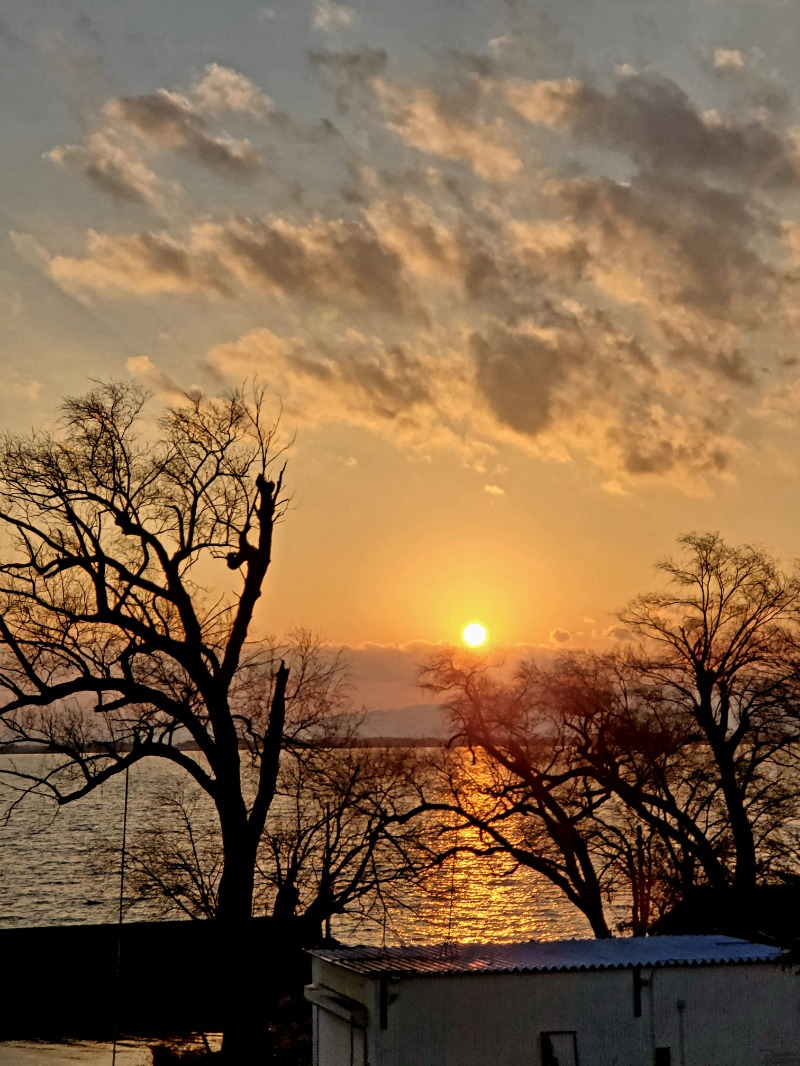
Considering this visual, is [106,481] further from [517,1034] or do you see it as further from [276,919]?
[517,1034]

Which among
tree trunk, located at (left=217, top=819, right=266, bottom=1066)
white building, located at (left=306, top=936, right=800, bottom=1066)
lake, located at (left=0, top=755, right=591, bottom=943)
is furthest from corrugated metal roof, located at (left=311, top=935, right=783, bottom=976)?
lake, located at (left=0, top=755, right=591, bottom=943)

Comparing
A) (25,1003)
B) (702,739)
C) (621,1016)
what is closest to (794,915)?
(702,739)

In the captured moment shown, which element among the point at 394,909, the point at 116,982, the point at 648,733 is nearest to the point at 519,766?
the point at 648,733

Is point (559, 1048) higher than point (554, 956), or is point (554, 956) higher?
point (554, 956)

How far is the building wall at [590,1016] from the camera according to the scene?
23.1 metres

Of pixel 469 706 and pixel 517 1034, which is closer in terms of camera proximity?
pixel 517 1034

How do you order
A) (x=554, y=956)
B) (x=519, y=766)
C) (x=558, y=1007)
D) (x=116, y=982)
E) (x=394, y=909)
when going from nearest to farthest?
1. (x=558, y=1007)
2. (x=554, y=956)
3. (x=519, y=766)
4. (x=116, y=982)
5. (x=394, y=909)

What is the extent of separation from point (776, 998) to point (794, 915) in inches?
369

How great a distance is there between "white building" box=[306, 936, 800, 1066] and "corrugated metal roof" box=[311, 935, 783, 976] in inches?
1.6

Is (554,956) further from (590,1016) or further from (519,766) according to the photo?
(519,766)

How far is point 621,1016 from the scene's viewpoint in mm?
24250

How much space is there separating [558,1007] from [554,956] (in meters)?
1.62

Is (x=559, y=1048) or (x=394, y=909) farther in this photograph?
(x=394, y=909)

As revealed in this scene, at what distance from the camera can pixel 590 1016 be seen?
2403 cm
